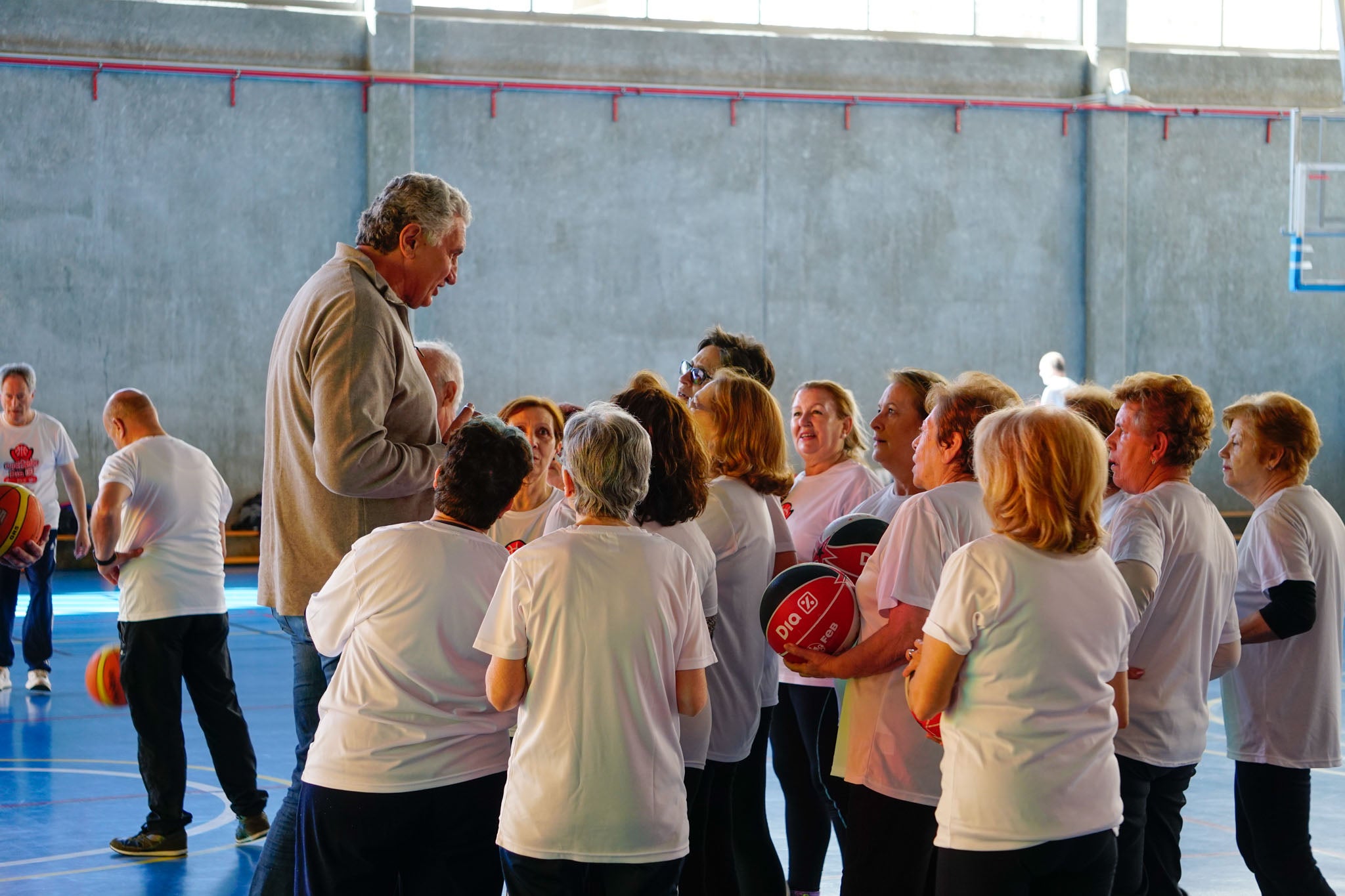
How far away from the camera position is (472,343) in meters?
14.2

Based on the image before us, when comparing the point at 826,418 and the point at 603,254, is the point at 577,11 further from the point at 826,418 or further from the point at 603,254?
the point at 826,418

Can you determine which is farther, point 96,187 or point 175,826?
point 96,187

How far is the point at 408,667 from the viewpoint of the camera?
9.50 ft

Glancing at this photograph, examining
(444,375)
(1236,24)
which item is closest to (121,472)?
(444,375)

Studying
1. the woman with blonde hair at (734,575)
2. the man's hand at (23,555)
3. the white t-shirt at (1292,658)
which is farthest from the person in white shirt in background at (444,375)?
the man's hand at (23,555)

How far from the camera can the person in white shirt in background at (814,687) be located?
436cm

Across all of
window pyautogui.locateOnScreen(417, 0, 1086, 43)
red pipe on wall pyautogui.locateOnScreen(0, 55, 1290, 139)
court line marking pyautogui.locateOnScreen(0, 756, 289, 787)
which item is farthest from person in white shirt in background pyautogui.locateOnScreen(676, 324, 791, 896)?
window pyautogui.locateOnScreen(417, 0, 1086, 43)

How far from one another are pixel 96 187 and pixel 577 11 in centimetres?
499

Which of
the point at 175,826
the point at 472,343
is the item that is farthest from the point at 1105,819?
the point at 472,343

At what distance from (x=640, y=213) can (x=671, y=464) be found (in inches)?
452

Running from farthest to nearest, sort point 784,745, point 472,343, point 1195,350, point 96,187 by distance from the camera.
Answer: point 1195,350
point 472,343
point 96,187
point 784,745

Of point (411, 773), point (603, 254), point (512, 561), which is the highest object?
point (603, 254)

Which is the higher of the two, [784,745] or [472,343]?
[472,343]

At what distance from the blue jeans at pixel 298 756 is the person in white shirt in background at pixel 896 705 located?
1142 millimetres
